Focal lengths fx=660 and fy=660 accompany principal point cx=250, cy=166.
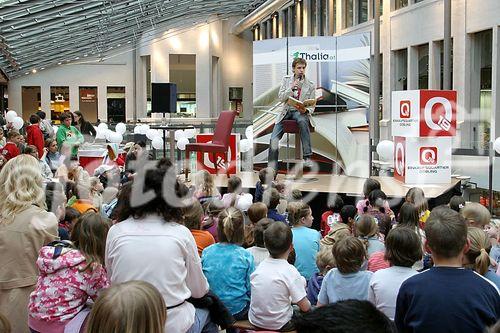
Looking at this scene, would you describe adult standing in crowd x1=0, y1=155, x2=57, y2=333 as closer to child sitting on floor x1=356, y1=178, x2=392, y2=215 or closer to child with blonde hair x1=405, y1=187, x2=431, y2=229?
child with blonde hair x1=405, y1=187, x2=431, y2=229

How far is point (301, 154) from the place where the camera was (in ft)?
32.8

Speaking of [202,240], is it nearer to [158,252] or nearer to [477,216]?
[158,252]

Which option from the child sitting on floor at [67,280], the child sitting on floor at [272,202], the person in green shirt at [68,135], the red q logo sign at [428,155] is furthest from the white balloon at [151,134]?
the child sitting on floor at [67,280]

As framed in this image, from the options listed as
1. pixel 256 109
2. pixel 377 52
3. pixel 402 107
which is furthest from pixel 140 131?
pixel 402 107

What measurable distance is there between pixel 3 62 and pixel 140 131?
11.1m

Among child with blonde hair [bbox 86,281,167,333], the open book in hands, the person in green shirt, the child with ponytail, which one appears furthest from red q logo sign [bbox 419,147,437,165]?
child with blonde hair [bbox 86,281,167,333]

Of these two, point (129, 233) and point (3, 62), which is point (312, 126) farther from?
point (3, 62)

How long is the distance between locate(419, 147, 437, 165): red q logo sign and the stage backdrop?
175cm

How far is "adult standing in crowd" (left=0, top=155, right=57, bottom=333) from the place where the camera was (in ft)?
10.2

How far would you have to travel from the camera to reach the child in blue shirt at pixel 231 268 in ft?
12.2

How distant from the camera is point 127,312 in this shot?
1635mm

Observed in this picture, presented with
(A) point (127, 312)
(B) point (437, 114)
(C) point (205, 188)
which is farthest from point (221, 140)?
(A) point (127, 312)

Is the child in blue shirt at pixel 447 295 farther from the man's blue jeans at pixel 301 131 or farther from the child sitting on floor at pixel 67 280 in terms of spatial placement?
the man's blue jeans at pixel 301 131

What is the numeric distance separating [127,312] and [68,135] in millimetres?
8553
